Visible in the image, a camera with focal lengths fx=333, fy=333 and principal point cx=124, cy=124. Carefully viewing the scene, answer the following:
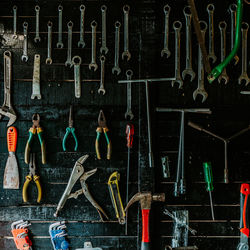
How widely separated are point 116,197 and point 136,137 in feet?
1.57

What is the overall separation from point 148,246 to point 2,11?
2.11 m

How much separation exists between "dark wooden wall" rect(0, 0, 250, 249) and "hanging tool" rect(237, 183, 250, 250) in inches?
1.5

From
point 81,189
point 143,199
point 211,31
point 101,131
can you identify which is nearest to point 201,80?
point 211,31

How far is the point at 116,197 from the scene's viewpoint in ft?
8.21

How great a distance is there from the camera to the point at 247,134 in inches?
99.4

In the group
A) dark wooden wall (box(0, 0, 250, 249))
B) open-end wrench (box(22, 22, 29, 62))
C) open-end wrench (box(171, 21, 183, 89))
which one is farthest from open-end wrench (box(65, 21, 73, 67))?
open-end wrench (box(171, 21, 183, 89))

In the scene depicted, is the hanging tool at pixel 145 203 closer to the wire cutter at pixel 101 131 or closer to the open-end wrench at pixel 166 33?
the wire cutter at pixel 101 131

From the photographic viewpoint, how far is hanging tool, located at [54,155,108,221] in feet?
8.15

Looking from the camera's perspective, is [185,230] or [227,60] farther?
[185,230]

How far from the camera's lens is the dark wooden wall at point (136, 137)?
2.52 m

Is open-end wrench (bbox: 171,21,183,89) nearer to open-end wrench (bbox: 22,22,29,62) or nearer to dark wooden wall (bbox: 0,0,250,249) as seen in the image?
dark wooden wall (bbox: 0,0,250,249)

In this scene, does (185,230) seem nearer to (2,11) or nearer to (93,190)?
(93,190)

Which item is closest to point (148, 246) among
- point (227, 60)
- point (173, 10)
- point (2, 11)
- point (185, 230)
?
point (185, 230)

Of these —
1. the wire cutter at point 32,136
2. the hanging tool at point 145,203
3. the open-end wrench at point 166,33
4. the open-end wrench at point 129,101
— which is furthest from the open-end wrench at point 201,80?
the wire cutter at point 32,136
